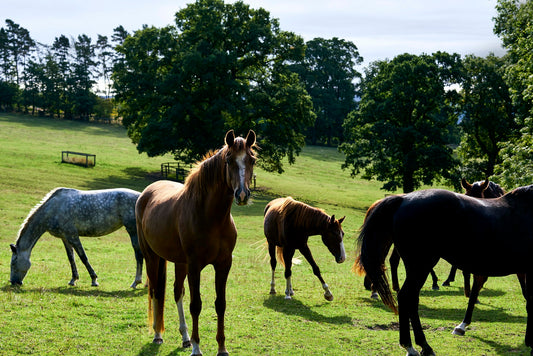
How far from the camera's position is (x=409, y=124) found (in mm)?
37750

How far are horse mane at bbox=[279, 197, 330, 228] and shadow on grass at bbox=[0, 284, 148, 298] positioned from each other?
13.2 ft

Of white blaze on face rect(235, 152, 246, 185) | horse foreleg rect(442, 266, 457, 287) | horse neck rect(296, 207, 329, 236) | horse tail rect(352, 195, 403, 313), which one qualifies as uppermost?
white blaze on face rect(235, 152, 246, 185)

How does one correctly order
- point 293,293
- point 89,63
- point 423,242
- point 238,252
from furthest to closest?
point 89,63 → point 238,252 → point 293,293 → point 423,242

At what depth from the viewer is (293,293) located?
38.4 ft

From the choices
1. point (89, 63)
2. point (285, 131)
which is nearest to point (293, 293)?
point (285, 131)

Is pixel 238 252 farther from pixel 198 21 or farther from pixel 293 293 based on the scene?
pixel 198 21

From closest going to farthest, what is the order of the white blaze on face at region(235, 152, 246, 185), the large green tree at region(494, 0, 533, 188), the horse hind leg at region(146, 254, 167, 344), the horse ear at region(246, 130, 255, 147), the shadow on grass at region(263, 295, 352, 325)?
the white blaze on face at region(235, 152, 246, 185) → the horse ear at region(246, 130, 255, 147) → the horse hind leg at region(146, 254, 167, 344) → the shadow on grass at region(263, 295, 352, 325) → the large green tree at region(494, 0, 533, 188)

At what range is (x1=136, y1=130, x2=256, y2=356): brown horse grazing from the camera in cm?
596

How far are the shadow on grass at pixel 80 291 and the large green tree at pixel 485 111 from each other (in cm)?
3256

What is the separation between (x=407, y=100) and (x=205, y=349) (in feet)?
112

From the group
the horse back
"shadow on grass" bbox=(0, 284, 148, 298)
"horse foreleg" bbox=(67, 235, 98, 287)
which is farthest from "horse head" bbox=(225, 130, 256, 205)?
"horse foreleg" bbox=(67, 235, 98, 287)

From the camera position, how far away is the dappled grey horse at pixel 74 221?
11.2 metres

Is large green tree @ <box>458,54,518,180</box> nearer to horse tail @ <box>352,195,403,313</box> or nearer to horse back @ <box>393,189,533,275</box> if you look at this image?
horse back @ <box>393,189,533,275</box>

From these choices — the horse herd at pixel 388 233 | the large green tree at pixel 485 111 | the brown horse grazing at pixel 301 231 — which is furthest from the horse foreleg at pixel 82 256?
the large green tree at pixel 485 111
